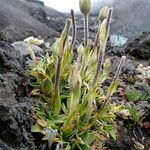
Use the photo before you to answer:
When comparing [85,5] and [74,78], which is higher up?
[85,5]

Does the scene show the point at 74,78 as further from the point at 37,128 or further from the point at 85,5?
the point at 85,5

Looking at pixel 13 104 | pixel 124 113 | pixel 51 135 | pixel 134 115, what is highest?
pixel 13 104

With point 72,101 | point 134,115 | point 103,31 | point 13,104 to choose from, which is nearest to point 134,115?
point 134,115

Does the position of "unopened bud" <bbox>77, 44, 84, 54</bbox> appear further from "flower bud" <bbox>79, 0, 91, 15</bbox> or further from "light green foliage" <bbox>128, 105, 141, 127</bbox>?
"light green foliage" <bbox>128, 105, 141, 127</bbox>

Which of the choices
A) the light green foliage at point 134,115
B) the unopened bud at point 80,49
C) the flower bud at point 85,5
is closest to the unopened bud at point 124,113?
the light green foliage at point 134,115

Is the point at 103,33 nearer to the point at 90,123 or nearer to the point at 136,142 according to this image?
the point at 90,123

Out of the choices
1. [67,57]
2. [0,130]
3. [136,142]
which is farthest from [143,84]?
[0,130]

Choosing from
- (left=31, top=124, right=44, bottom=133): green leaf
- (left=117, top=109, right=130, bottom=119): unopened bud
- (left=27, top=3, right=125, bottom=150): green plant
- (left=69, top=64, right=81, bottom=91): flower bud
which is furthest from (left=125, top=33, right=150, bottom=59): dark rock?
(left=31, top=124, right=44, bottom=133): green leaf
